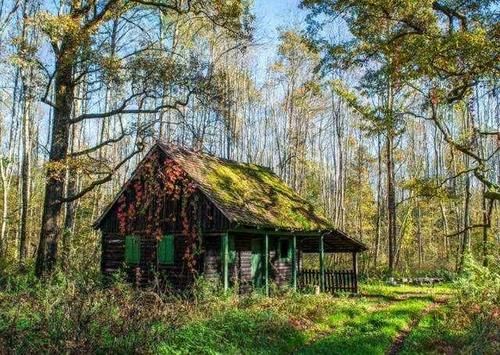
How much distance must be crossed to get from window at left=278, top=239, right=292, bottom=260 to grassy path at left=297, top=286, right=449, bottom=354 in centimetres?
397

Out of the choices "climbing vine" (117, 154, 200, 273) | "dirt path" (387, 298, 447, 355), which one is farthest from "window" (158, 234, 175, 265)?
"dirt path" (387, 298, 447, 355)

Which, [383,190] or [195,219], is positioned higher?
[383,190]

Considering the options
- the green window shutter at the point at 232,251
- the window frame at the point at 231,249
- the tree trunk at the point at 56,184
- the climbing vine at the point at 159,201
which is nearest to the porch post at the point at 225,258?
the climbing vine at the point at 159,201

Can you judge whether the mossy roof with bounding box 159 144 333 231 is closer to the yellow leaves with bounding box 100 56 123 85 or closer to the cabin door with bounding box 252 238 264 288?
the cabin door with bounding box 252 238 264 288

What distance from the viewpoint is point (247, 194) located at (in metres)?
21.4

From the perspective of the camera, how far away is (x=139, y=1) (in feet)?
60.2

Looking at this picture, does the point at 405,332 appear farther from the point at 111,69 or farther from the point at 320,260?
the point at 111,69

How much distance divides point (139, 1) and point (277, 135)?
25.2 metres

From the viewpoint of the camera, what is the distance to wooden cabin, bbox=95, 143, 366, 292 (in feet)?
61.3

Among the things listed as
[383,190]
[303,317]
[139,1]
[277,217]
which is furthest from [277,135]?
[303,317]

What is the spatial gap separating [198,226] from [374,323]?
714 cm

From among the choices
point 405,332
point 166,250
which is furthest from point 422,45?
point 166,250

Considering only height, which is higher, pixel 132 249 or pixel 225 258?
pixel 132 249

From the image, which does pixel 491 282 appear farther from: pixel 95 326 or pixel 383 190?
pixel 383 190
